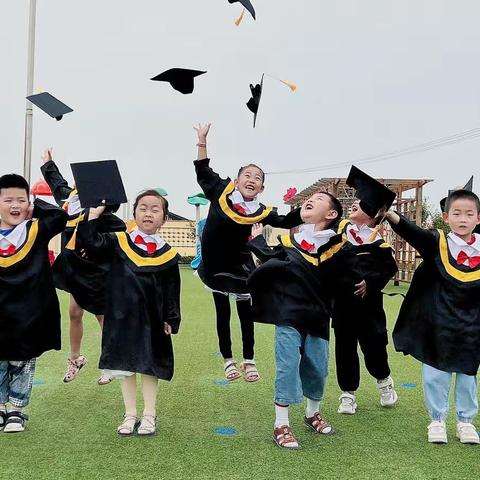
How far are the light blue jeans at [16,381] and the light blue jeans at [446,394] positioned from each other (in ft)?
7.74

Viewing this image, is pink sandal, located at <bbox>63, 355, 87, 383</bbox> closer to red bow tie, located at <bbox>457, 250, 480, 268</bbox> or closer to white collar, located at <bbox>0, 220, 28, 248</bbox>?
white collar, located at <bbox>0, 220, 28, 248</bbox>

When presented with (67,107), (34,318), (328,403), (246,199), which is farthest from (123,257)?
(328,403)

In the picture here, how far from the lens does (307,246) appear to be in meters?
3.42

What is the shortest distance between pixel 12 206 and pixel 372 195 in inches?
82.0

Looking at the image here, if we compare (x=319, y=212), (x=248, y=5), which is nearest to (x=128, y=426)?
(x=319, y=212)

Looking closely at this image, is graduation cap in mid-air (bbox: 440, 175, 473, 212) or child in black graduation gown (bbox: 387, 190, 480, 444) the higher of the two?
graduation cap in mid-air (bbox: 440, 175, 473, 212)

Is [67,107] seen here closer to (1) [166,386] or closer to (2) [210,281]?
(2) [210,281]

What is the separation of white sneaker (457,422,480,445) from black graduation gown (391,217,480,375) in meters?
0.31

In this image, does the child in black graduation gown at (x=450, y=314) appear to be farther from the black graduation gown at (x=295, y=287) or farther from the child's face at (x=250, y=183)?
the child's face at (x=250, y=183)

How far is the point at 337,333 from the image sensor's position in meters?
3.98

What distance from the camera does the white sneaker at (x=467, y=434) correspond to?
3.25 metres

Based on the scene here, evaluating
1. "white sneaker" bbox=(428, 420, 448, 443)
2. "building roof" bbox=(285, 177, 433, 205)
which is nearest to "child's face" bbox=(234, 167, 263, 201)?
"white sneaker" bbox=(428, 420, 448, 443)

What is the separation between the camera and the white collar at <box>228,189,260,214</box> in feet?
13.0

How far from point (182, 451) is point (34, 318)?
3.80 ft
